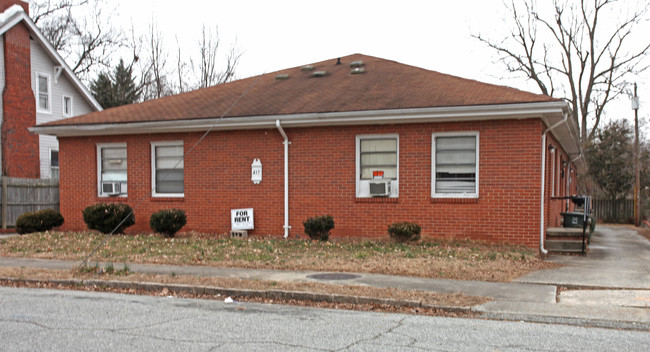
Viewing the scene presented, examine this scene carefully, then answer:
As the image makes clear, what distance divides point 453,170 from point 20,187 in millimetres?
15765

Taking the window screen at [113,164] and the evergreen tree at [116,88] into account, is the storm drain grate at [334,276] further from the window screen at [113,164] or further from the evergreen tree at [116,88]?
the evergreen tree at [116,88]

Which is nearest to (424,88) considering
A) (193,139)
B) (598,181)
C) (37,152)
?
(193,139)

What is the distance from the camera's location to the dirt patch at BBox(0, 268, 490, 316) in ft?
24.7

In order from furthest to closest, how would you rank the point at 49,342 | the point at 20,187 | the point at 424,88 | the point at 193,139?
the point at 20,187 < the point at 193,139 < the point at 424,88 < the point at 49,342

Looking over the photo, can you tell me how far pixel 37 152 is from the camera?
26.2m

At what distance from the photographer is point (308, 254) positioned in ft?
39.0

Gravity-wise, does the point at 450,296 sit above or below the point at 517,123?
below

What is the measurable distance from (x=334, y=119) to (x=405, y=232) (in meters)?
3.32

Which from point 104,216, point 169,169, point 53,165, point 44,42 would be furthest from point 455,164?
point 44,42

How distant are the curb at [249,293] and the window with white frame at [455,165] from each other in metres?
6.40

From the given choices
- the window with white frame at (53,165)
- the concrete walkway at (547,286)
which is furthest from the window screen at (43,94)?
the concrete walkway at (547,286)

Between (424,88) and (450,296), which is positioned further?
(424,88)

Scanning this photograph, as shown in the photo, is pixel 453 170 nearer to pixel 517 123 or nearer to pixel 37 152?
pixel 517 123

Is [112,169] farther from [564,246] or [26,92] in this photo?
[564,246]
